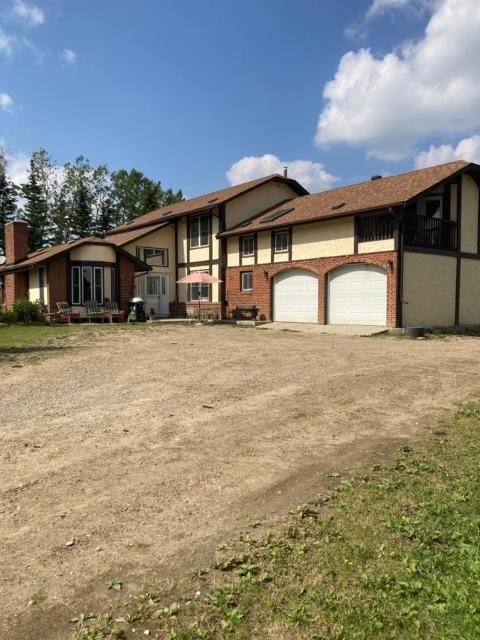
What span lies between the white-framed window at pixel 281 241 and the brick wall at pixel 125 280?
27.5ft

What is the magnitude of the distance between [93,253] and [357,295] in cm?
1411

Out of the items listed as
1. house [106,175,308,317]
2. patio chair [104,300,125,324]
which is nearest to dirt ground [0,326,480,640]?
patio chair [104,300,125,324]

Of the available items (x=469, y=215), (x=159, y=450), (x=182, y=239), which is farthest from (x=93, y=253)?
(x=159, y=450)

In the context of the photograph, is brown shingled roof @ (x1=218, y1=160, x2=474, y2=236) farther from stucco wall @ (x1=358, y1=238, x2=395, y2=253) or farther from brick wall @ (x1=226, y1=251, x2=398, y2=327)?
brick wall @ (x1=226, y1=251, x2=398, y2=327)

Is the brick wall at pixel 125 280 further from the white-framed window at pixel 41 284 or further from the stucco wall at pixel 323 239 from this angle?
the stucco wall at pixel 323 239

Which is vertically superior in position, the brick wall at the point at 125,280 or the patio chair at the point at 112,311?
the brick wall at the point at 125,280

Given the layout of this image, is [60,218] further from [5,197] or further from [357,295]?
[357,295]

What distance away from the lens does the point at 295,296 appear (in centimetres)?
2400

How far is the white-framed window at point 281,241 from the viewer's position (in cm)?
2467

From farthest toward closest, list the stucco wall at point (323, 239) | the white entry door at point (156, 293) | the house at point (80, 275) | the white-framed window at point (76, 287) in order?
1. the white entry door at point (156, 293)
2. the white-framed window at point (76, 287)
3. the house at point (80, 275)
4. the stucco wall at point (323, 239)

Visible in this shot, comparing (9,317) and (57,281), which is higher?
(57,281)

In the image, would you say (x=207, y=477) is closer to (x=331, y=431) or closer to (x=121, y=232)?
(x=331, y=431)

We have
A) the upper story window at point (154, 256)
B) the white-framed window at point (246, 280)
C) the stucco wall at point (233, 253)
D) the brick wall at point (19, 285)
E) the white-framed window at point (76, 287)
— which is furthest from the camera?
the upper story window at point (154, 256)

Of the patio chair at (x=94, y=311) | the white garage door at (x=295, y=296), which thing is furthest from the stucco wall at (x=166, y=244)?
the white garage door at (x=295, y=296)
